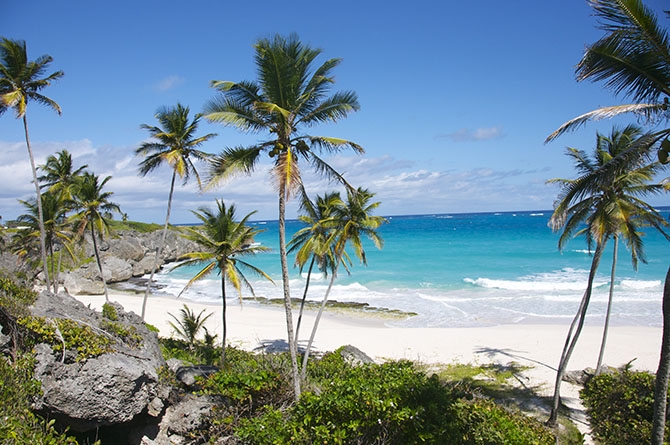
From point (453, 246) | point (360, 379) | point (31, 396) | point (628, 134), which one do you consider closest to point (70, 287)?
point (31, 396)

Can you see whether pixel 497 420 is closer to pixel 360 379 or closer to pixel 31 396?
pixel 360 379

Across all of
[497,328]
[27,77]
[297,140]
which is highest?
[27,77]

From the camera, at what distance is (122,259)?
139 ft

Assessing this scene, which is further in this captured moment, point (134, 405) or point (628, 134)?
point (628, 134)

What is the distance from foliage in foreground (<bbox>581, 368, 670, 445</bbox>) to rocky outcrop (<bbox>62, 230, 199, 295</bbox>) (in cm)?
3183

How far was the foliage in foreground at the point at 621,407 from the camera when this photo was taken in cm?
946

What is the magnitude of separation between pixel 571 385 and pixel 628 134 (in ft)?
28.6

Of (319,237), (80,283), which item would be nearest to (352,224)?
(319,237)

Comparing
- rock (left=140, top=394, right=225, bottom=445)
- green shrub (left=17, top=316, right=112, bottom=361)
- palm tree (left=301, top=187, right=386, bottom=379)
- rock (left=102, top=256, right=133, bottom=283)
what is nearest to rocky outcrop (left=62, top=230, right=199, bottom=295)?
rock (left=102, top=256, right=133, bottom=283)

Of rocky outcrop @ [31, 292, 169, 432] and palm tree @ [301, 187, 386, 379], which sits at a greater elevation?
palm tree @ [301, 187, 386, 379]

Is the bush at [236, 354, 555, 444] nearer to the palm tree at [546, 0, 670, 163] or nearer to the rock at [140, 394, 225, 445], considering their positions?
the rock at [140, 394, 225, 445]

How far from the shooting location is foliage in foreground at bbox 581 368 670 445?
372 inches

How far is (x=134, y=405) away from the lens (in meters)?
6.59

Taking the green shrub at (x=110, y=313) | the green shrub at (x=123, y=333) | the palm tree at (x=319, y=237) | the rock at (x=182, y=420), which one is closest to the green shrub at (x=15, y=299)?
the green shrub at (x=123, y=333)
